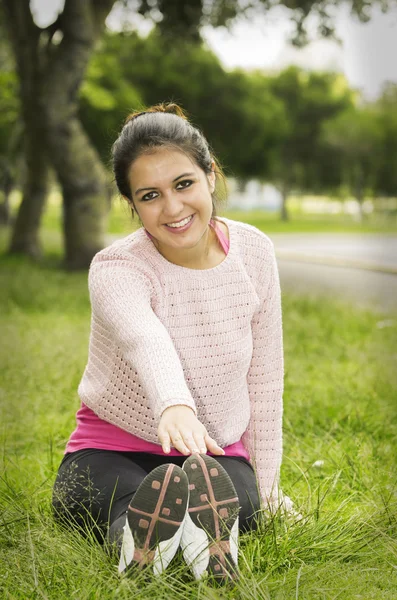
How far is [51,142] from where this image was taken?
11633 mm

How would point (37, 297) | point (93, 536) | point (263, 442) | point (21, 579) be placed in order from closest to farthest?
1. point (21, 579)
2. point (93, 536)
3. point (263, 442)
4. point (37, 297)

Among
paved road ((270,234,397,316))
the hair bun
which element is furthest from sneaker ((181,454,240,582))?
paved road ((270,234,397,316))

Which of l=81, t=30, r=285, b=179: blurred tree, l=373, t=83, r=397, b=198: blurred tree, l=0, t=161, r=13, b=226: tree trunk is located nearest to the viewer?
l=81, t=30, r=285, b=179: blurred tree

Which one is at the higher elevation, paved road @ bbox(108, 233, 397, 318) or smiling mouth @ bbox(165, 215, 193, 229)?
smiling mouth @ bbox(165, 215, 193, 229)

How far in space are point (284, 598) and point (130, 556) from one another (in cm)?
43

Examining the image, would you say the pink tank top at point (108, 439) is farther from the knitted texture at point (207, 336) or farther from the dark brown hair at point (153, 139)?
the dark brown hair at point (153, 139)

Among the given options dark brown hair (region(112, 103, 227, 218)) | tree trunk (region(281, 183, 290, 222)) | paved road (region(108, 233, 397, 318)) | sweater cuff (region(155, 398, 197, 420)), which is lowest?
tree trunk (region(281, 183, 290, 222))

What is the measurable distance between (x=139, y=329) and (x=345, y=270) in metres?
10.8

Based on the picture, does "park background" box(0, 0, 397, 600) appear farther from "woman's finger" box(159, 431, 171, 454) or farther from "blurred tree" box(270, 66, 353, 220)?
"blurred tree" box(270, 66, 353, 220)

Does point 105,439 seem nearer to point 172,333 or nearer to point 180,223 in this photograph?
point 172,333

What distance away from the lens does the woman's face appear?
2.59 meters

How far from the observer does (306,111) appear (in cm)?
3822

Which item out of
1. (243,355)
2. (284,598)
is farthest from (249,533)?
(243,355)

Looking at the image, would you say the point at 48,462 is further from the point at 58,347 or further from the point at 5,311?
the point at 5,311
